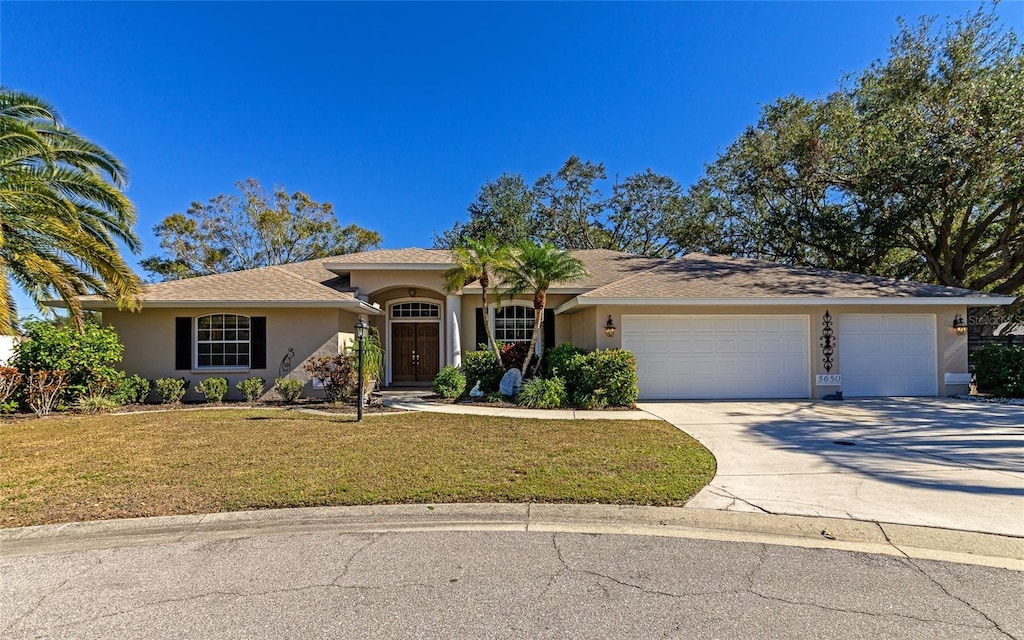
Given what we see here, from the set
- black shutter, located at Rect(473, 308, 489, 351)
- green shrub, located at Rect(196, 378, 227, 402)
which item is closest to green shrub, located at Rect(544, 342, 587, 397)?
black shutter, located at Rect(473, 308, 489, 351)

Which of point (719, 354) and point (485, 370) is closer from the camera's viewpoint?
point (719, 354)

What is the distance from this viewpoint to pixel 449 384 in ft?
40.0

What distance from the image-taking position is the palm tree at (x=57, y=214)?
9273 mm

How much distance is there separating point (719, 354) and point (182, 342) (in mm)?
13766

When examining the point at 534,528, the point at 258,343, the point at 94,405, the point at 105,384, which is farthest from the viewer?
the point at 258,343

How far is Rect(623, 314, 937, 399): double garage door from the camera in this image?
12164 mm

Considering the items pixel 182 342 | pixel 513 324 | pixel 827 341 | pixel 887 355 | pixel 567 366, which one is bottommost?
pixel 567 366

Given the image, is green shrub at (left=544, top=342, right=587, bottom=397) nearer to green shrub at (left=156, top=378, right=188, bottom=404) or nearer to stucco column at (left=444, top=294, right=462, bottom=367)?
stucco column at (left=444, top=294, right=462, bottom=367)

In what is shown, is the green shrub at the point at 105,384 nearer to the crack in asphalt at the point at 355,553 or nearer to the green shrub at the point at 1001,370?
the crack in asphalt at the point at 355,553

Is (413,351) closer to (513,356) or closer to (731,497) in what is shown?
(513,356)

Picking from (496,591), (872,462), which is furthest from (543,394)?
(496,591)

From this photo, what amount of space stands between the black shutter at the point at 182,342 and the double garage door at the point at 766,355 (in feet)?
36.8

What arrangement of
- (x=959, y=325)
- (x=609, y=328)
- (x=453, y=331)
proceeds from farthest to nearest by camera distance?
(x=453, y=331), (x=959, y=325), (x=609, y=328)

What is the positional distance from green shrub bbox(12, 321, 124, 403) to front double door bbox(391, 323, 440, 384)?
7117mm
